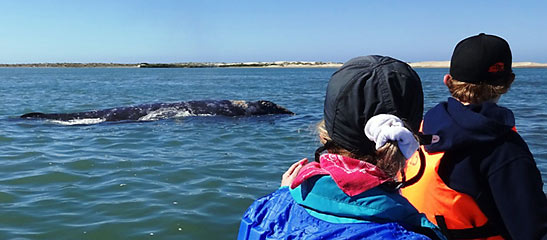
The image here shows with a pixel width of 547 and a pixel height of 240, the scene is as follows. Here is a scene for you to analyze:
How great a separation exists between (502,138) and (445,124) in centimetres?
32

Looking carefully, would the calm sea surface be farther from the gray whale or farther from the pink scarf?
the pink scarf

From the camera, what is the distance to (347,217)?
6.02ft

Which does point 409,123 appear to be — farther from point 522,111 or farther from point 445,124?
point 522,111

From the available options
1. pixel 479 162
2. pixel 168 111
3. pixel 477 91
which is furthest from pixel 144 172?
pixel 479 162

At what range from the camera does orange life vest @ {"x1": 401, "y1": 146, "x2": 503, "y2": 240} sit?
2.82 m

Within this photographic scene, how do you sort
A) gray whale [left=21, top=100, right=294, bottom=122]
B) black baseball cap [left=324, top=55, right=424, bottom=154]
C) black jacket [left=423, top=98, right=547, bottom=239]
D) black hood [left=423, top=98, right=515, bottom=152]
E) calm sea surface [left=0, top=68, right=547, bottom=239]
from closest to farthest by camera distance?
black baseball cap [left=324, top=55, right=424, bottom=154] → black jacket [left=423, top=98, right=547, bottom=239] → black hood [left=423, top=98, right=515, bottom=152] → calm sea surface [left=0, top=68, right=547, bottom=239] → gray whale [left=21, top=100, right=294, bottom=122]

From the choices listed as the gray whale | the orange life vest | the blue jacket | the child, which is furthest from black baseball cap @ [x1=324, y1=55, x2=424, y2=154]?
the gray whale

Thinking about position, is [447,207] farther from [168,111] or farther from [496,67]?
[168,111]

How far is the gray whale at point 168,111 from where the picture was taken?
12.0m

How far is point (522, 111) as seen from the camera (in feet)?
48.1

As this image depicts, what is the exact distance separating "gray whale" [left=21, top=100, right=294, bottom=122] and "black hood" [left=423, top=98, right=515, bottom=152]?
31.8ft

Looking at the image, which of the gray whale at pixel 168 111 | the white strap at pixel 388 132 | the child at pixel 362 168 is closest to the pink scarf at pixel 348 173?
the child at pixel 362 168

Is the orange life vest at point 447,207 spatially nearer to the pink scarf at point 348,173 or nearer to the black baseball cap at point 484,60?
the black baseball cap at point 484,60

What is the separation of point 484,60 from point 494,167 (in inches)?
24.1
